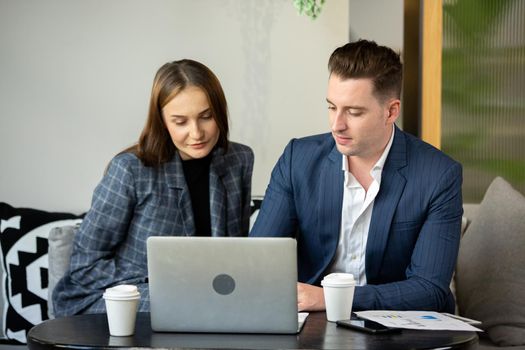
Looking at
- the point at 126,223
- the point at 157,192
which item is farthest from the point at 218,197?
the point at 126,223

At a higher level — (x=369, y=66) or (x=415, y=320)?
(x=369, y=66)

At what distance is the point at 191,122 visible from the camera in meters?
2.81

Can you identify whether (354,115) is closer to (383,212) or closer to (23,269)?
(383,212)

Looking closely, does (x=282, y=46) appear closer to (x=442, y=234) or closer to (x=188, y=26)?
(x=188, y=26)

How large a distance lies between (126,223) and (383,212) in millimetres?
898

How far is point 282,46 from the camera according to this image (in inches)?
144

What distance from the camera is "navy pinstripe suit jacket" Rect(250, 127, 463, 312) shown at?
2346 mm

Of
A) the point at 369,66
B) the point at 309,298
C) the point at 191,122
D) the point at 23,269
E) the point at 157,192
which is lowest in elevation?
the point at 23,269

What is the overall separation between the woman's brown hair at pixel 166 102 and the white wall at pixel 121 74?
2.47ft

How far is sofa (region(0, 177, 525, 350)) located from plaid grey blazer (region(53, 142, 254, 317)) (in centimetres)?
29

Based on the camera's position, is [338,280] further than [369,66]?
No

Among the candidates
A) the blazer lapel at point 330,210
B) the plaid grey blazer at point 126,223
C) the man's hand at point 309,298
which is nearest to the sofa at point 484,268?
the plaid grey blazer at point 126,223

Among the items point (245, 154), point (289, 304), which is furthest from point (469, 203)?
point (289, 304)

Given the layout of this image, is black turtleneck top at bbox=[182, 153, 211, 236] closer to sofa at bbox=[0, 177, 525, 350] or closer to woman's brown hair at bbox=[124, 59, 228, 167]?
woman's brown hair at bbox=[124, 59, 228, 167]
